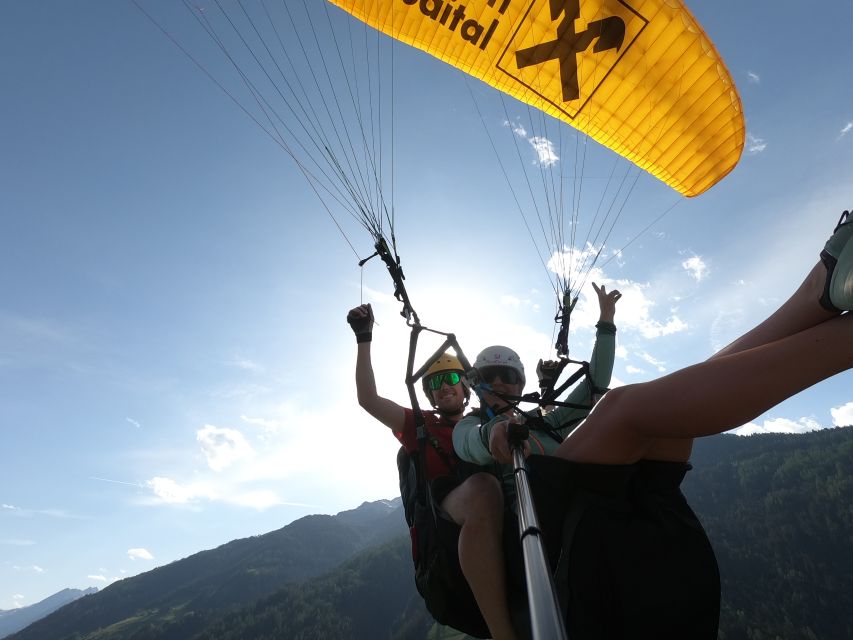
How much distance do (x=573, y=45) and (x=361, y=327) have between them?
7.72 metres

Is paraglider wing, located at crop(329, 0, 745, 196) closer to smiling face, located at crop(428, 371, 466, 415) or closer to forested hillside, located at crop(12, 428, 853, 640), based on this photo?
smiling face, located at crop(428, 371, 466, 415)

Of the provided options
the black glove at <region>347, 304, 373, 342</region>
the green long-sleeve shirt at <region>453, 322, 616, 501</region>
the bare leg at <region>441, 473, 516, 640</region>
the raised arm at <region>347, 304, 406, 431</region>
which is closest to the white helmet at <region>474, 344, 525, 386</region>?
the green long-sleeve shirt at <region>453, 322, 616, 501</region>

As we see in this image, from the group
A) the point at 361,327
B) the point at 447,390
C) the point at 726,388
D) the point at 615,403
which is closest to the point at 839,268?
the point at 726,388

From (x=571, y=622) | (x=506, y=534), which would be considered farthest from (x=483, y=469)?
(x=571, y=622)

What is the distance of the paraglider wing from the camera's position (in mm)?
8211

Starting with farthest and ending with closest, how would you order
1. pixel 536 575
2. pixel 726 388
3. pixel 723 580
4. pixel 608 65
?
1. pixel 723 580
2. pixel 608 65
3. pixel 726 388
4. pixel 536 575

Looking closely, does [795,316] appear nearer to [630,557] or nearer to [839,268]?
[839,268]

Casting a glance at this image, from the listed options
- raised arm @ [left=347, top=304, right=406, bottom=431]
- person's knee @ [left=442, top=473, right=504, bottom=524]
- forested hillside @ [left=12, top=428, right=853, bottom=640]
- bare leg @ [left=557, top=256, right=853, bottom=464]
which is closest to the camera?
bare leg @ [left=557, top=256, right=853, bottom=464]

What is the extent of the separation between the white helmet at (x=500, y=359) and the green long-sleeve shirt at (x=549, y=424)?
540mm

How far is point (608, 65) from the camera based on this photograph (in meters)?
8.84

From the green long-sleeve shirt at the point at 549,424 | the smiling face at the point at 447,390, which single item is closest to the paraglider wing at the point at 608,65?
the green long-sleeve shirt at the point at 549,424

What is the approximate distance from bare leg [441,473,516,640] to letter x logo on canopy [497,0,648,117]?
893 centimetres

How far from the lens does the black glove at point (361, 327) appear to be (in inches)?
186

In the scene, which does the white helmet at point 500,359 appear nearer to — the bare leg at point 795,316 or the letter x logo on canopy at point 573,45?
the bare leg at point 795,316
